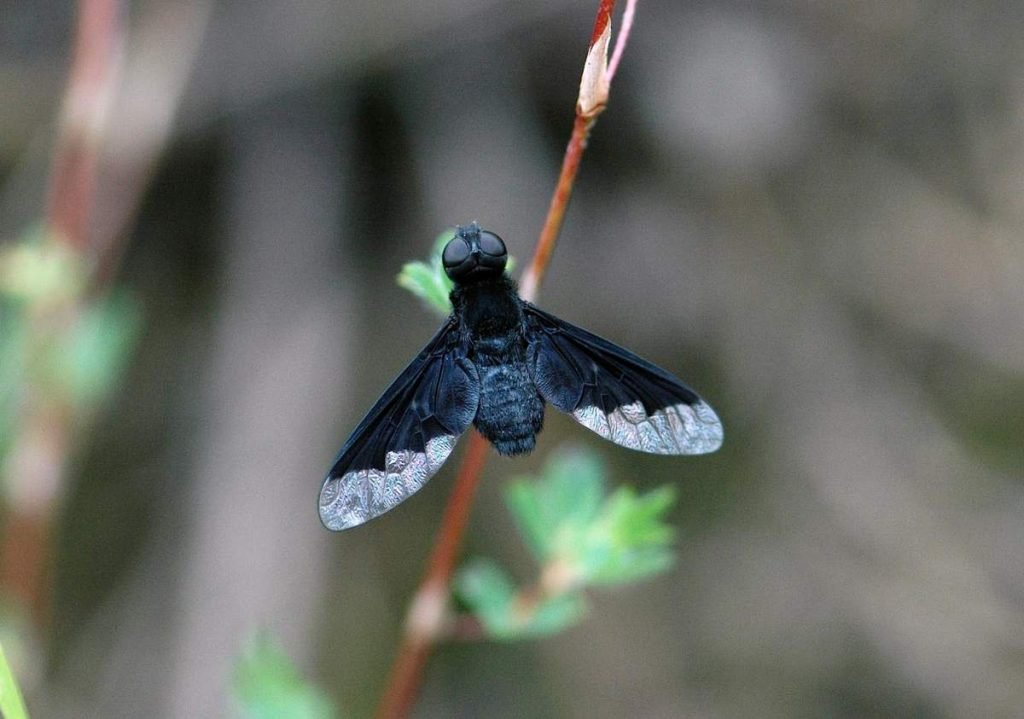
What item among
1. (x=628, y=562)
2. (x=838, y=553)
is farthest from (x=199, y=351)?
(x=838, y=553)

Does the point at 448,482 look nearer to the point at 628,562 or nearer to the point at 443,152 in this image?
the point at 443,152

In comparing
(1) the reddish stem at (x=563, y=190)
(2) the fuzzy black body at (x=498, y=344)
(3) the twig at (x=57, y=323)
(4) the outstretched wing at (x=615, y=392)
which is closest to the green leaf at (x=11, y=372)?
(3) the twig at (x=57, y=323)

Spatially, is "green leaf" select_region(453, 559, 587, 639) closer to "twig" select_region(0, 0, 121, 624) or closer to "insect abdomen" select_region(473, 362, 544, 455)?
"insect abdomen" select_region(473, 362, 544, 455)

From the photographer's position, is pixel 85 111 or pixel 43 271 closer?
pixel 43 271

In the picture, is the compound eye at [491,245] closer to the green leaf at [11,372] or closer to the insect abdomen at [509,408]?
the insect abdomen at [509,408]

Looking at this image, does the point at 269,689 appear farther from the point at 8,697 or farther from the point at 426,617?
the point at 8,697

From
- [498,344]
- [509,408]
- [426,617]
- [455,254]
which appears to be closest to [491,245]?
[455,254]
